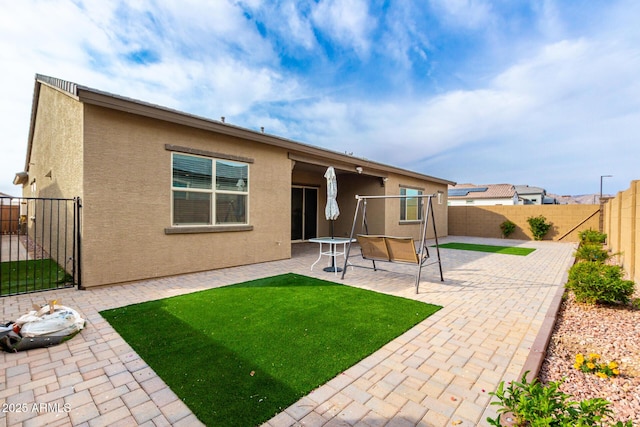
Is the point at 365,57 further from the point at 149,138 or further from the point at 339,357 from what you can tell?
the point at 339,357

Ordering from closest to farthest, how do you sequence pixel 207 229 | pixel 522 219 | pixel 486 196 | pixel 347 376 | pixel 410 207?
pixel 347 376, pixel 207 229, pixel 410 207, pixel 522 219, pixel 486 196

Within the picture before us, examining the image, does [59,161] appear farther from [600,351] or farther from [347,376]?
[600,351]

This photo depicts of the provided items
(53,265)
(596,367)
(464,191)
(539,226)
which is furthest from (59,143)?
(464,191)

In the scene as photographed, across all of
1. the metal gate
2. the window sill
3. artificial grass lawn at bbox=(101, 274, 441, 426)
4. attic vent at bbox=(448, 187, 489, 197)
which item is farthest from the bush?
attic vent at bbox=(448, 187, 489, 197)

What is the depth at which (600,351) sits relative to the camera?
2.99 metres

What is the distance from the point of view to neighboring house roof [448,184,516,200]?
30484mm

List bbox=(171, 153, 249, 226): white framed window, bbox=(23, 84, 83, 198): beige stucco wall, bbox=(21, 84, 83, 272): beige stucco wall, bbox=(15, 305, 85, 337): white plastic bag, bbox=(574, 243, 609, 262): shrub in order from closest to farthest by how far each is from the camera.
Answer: bbox=(15, 305, 85, 337): white plastic bag < bbox=(23, 84, 83, 198): beige stucco wall < bbox=(21, 84, 83, 272): beige stucco wall < bbox=(171, 153, 249, 226): white framed window < bbox=(574, 243, 609, 262): shrub

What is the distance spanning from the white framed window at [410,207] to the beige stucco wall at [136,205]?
839 cm

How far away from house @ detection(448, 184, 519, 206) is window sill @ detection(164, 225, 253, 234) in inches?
1078

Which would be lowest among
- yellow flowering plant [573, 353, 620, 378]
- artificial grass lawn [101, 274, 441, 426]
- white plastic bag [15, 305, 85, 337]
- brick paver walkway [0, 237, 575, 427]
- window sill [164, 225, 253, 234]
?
brick paver walkway [0, 237, 575, 427]

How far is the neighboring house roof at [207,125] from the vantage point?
195 inches

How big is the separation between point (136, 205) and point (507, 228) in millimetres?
17227

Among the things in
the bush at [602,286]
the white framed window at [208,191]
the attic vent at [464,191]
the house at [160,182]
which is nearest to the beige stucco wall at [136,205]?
the house at [160,182]

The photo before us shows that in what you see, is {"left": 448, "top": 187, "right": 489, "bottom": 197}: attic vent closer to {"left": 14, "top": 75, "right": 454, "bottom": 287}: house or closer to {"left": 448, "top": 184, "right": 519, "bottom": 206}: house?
{"left": 448, "top": 184, "right": 519, "bottom": 206}: house
